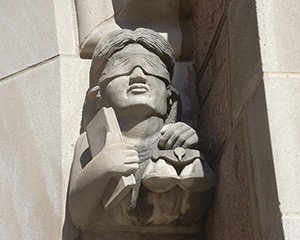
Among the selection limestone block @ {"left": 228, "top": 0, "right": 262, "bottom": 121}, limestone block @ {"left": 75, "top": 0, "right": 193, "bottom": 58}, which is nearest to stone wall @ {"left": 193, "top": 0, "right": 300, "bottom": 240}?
limestone block @ {"left": 228, "top": 0, "right": 262, "bottom": 121}

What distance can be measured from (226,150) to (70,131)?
47 cm

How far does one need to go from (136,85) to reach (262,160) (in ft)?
1.57

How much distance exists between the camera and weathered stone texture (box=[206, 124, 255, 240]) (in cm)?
167

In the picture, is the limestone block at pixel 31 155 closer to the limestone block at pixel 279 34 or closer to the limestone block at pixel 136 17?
the limestone block at pixel 136 17

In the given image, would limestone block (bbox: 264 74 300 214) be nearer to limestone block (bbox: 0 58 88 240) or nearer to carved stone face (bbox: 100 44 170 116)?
carved stone face (bbox: 100 44 170 116)

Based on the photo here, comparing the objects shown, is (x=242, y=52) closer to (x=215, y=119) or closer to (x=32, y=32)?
(x=215, y=119)

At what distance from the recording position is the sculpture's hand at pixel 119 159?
176cm

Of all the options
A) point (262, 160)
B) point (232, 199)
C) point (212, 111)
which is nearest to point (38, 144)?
point (212, 111)

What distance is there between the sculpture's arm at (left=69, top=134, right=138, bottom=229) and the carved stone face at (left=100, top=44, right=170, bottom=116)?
178mm

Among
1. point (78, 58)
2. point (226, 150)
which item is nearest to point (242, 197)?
point (226, 150)

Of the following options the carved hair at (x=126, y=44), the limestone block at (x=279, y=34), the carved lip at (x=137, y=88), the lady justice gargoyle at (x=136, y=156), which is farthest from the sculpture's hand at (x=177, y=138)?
the limestone block at (x=279, y=34)

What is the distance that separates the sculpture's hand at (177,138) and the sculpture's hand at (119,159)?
0.13 m

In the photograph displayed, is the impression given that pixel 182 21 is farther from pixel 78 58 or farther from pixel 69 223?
pixel 69 223

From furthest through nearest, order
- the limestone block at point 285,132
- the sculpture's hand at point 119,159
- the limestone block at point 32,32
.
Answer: the limestone block at point 32,32, the sculpture's hand at point 119,159, the limestone block at point 285,132
